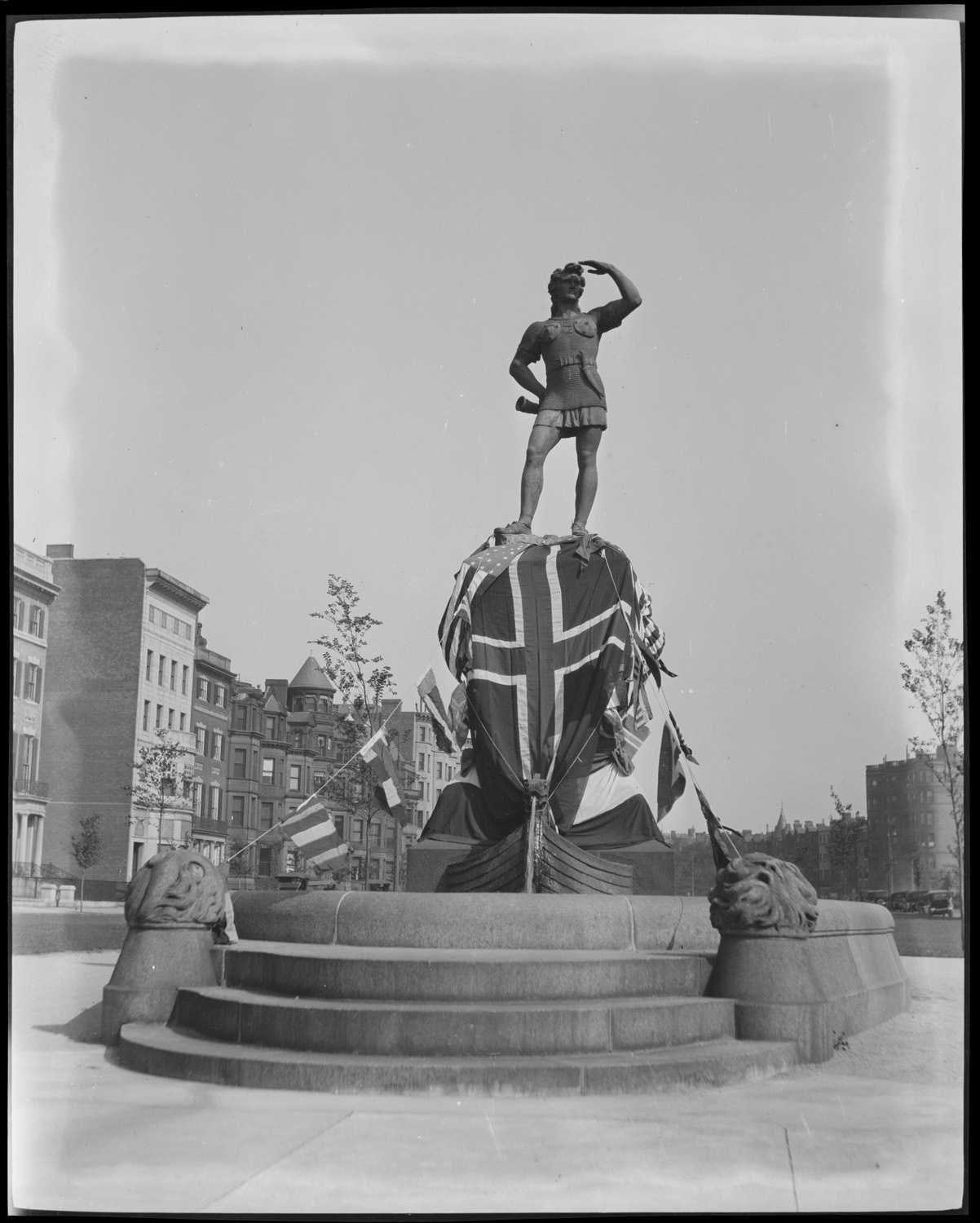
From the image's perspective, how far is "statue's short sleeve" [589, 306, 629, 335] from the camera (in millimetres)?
13648

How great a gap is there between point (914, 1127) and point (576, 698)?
651cm

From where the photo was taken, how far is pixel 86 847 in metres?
43.9

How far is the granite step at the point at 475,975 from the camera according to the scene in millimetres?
8258

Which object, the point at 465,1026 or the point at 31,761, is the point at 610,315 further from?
the point at 31,761

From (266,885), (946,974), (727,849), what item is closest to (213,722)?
(266,885)

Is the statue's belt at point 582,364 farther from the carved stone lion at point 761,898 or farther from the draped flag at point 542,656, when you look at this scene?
the carved stone lion at point 761,898

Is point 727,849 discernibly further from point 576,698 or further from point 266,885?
point 266,885

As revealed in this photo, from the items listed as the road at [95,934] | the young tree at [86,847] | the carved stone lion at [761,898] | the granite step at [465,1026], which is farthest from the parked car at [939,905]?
the granite step at [465,1026]

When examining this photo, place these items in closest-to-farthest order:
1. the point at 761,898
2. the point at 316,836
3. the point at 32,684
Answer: the point at 761,898 < the point at 316,836 < the point at 32,684

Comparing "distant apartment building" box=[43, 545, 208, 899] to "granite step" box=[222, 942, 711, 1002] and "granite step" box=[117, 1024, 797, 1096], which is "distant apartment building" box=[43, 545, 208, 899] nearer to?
"granite step" box=[222, 942, 711, 1002]

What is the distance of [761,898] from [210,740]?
57322mm

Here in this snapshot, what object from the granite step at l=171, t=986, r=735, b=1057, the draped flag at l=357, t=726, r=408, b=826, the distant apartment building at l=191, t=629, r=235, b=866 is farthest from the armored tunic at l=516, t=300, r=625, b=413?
the distant apartment building at l=191, t=629, r=235, b=866

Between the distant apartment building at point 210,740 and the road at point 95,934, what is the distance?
18192mm

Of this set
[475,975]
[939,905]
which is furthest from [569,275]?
[939,905]
